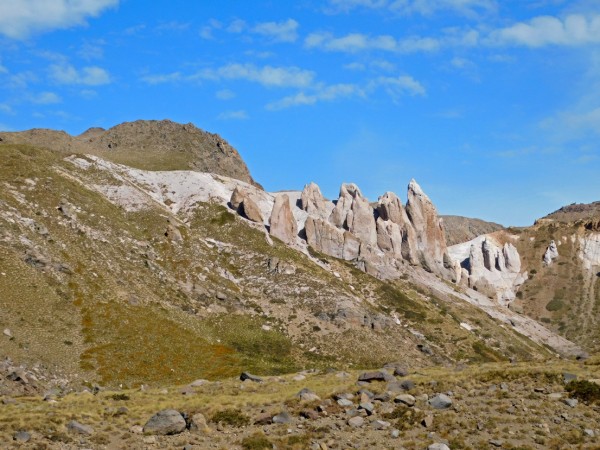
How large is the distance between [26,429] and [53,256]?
64.9 m

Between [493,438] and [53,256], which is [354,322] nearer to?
[53,256]

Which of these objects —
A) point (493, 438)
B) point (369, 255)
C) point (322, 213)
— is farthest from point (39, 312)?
point (322, 213)

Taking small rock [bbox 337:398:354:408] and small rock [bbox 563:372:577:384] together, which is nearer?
small rock [bbox 337:398:354:408]

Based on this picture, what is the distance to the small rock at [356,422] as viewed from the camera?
31.5 meters

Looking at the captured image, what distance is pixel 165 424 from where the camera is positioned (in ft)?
107

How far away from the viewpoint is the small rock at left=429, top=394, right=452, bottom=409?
33.5m

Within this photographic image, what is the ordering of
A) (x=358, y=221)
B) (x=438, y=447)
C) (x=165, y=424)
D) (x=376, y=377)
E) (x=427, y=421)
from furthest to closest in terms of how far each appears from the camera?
1. (x=358, y=221)
2. (x=376, y=377)
3. (x=165, y=424)
4. (x=427, y=421)
5. (x=438, y=447)

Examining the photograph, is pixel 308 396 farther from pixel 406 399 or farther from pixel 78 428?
pixel 78 428

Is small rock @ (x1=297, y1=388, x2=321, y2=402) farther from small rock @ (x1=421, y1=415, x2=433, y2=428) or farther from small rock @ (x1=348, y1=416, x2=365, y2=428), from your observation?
small rock @ (x1=421, y1=415, x2=433, y2=428)

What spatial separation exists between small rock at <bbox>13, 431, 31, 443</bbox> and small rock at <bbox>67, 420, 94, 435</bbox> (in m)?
2.32

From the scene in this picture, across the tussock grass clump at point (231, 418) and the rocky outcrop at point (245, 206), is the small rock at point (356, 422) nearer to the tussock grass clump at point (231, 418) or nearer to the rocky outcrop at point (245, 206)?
the tussock grass clump at point (231, 418)

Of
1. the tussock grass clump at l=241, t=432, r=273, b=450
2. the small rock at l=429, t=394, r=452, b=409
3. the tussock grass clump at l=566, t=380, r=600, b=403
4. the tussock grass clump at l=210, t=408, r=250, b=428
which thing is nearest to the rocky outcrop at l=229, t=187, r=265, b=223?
the tussock grass clump at l=210, t=408, r=250, b=428

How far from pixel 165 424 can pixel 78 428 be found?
4.64 metres

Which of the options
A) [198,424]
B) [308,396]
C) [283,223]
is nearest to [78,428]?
[198,424]
